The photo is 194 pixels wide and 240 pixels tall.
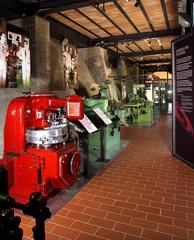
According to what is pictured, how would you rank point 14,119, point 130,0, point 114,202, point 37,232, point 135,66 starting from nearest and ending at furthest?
point 37,232
point 14,119
point 114,202
point 130,0
point 135,66

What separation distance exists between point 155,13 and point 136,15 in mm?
514

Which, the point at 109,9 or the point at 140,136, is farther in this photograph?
the point at 140,136

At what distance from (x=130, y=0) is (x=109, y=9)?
0.71 meters

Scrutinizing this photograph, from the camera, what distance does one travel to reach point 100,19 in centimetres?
663

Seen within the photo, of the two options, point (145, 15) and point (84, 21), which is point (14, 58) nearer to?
point (84, 21)

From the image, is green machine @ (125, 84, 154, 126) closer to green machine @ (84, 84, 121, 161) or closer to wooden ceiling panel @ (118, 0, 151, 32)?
wooden ceiling panel @ (118, 0, 151, 32)

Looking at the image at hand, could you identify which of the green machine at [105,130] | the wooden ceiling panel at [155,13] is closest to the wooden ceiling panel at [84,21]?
the wooden ceiling panel at [155,13]

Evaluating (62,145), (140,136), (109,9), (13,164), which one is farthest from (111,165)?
(109,9)

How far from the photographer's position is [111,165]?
4965 mm

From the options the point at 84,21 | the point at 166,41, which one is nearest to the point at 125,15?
the point at 84,21

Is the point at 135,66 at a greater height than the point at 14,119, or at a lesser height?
greater

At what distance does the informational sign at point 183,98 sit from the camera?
4.68 meters

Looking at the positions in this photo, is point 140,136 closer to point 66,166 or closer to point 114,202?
point 114,202

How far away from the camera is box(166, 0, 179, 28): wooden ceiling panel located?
220 inches
